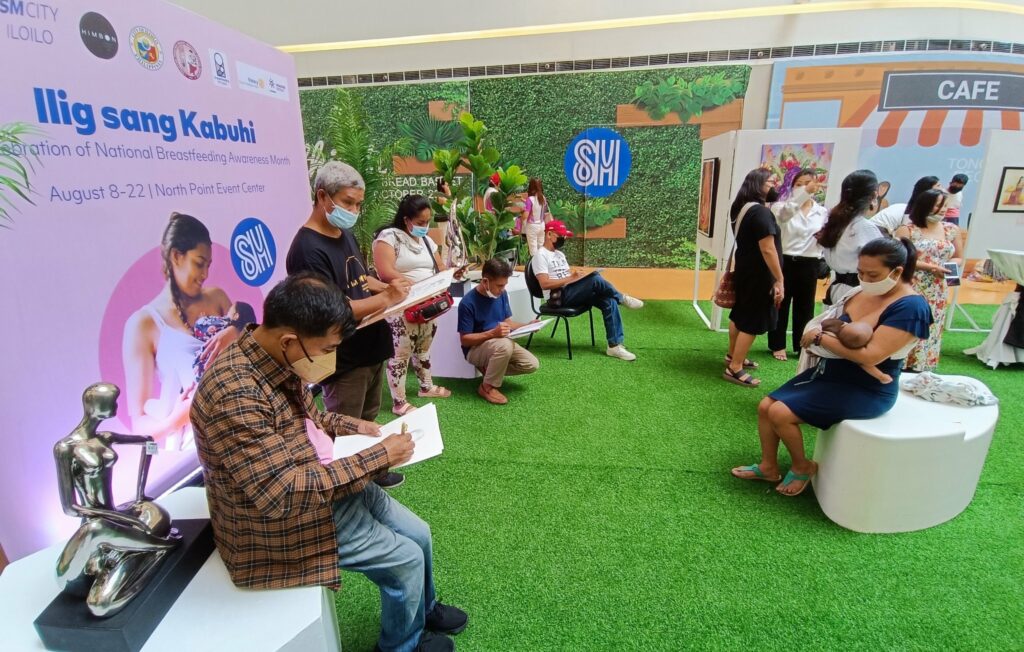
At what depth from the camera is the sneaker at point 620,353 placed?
15.5 ft

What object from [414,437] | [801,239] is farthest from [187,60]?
[801,239]

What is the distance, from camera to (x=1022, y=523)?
2.48 meters

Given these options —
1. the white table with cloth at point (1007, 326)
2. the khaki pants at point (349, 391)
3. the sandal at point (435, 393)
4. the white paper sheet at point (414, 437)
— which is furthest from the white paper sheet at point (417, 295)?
the white table with cloth at point (1007, 326)

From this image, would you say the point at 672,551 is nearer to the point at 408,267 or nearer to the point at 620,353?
the point at 408,267

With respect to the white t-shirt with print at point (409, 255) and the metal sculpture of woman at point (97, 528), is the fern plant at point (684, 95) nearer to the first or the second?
the white t-shirt with print at point (409, 255)

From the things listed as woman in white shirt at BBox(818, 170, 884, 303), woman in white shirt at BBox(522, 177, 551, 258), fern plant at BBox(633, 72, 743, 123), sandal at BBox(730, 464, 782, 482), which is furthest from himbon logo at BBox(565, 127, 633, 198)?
sandal at BBox(730, 464, 782, 482)

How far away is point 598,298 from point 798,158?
2304 mm

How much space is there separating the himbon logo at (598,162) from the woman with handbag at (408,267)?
4779 millimetres

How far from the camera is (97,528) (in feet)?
4.16

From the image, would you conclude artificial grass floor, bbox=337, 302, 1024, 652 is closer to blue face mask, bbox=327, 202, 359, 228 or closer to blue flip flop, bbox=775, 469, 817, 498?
blue flip flop, bbox=775, 469, 817, 498

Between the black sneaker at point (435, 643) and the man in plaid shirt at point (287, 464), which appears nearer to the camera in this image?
the man in plaid shirt at point (287, 464)

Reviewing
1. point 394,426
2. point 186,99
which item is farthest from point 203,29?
point 394,426

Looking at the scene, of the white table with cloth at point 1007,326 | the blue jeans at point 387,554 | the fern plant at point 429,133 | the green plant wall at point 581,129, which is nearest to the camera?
the blue jeans at point 387,554

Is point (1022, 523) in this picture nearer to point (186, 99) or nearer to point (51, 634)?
point (51, 634)
